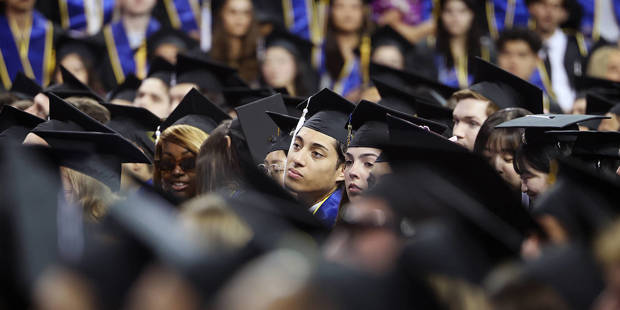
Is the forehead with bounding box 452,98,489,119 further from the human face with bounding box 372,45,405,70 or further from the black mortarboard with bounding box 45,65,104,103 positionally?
the human face with bounding box 372,45,405,70

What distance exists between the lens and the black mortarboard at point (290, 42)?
7.95m

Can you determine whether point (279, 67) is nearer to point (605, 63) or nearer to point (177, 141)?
point (605, 63)

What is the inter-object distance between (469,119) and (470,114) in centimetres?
3

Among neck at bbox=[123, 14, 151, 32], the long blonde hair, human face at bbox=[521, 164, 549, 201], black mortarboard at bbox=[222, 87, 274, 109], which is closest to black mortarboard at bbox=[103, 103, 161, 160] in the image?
the long blonde hair

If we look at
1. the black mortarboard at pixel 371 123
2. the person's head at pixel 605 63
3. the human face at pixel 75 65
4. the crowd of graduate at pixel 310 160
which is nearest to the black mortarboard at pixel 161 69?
the crowd of graduate at pixel 310 160

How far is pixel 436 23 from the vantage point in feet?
28.1

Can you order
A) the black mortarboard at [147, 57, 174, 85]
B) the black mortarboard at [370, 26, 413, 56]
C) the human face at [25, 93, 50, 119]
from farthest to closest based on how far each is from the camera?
the black mortarboard at [370, 26, 413, 56] → the black mortarboard at [147, 57, 174, 85] → the human face at [25, 93, 50, 119]

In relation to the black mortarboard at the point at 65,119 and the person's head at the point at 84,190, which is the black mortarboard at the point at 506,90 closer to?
the black mortarboard at the point at 65,119

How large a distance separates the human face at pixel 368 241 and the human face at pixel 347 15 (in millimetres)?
6721

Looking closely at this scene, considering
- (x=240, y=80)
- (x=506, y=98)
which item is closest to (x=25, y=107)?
(x=240, y=80)

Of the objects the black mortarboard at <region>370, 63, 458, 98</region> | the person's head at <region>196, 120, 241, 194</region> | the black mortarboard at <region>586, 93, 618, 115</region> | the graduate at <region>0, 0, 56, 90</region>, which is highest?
the person's head at <region>196, 120, 241, 194</region>

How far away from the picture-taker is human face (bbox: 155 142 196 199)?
4586 mm

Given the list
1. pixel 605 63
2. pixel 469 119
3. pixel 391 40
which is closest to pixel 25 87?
pixel 391 40

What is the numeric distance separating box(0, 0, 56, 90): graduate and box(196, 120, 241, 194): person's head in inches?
181
